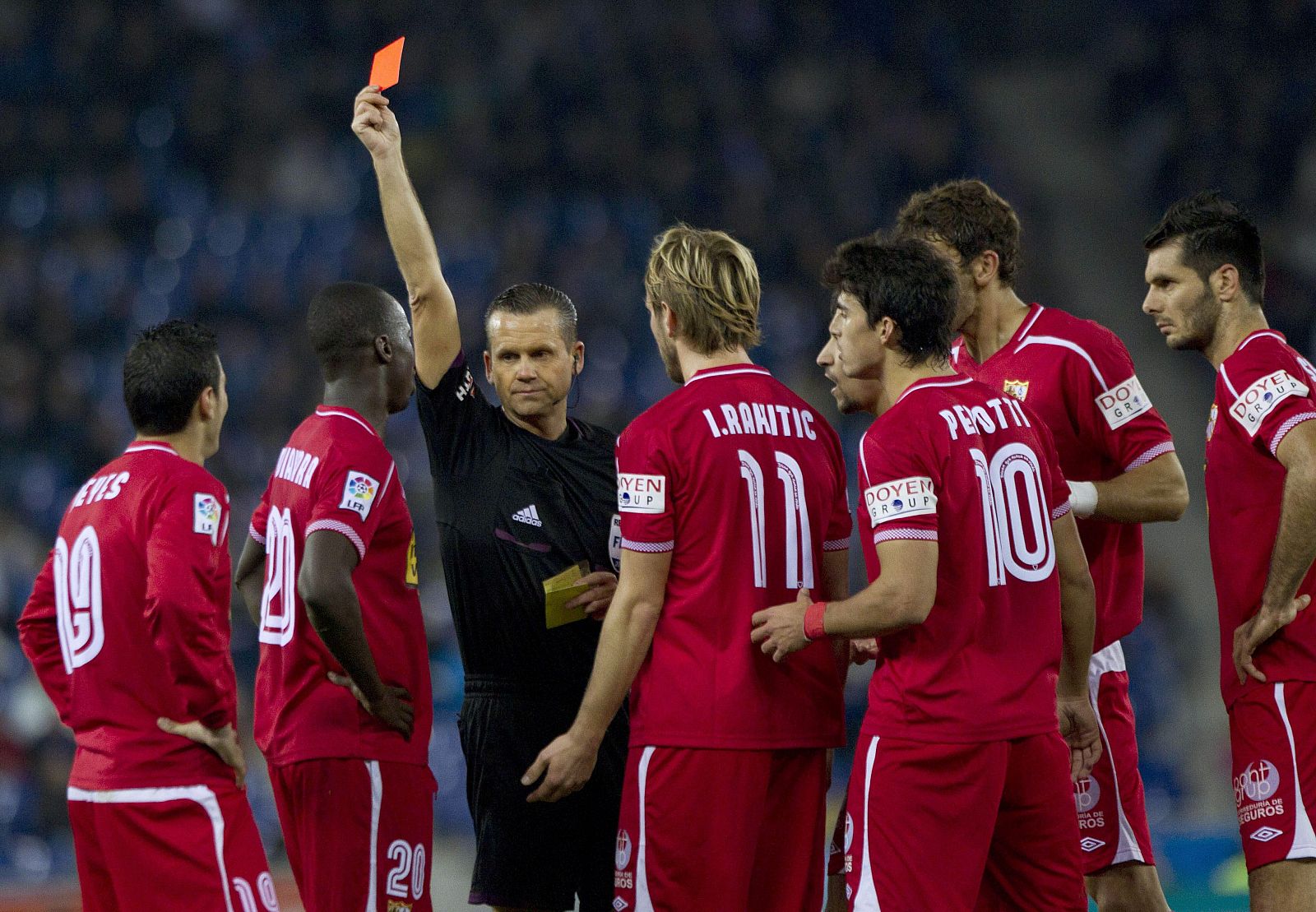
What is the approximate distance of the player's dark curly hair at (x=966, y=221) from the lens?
4.47 metres

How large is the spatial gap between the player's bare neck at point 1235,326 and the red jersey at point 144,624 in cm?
291

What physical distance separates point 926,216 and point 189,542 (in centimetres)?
233

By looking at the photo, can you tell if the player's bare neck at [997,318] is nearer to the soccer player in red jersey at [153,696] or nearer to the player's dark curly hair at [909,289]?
the player's dark curly hair at [909,289]

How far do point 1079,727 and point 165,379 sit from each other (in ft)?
8.96

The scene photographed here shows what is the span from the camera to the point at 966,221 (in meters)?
4.46

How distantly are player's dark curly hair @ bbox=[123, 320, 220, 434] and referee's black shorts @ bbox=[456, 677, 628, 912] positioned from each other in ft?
3.73

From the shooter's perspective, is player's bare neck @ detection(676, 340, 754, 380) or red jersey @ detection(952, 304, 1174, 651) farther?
red jersey @ detection(952, 304, 1174, 651)

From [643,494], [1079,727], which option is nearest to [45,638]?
[643,494]

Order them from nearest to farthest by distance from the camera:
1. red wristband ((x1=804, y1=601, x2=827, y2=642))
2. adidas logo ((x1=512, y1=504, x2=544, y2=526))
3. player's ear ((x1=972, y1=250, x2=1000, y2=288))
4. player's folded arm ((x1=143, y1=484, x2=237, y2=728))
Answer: red wristband ((x1=804, y1=601, x2=827, y2=642)) → player's folded arm ((x1=143, y1=484, x2=237, y2=728)) → adidas logo ((x1=512, y1=504, x2=544, y2=526)) → player's ear ((x1=972, y1=250, x2=1000, y2=288))

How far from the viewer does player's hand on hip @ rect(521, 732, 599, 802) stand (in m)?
3.74

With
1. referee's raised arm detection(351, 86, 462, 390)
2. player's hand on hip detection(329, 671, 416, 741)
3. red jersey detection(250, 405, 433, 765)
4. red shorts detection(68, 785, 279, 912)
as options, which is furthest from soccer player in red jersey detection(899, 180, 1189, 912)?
red shorts detection(68, 785, 279, 912)

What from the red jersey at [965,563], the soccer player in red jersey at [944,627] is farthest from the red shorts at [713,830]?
the red jersey at [965,563]

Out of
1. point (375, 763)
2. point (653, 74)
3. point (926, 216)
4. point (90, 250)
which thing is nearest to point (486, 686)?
point (375, 763)

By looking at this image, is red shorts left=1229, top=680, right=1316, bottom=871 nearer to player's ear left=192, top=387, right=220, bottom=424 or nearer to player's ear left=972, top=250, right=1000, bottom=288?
player's ear left=972, top=250, right=1000, bottom=288
